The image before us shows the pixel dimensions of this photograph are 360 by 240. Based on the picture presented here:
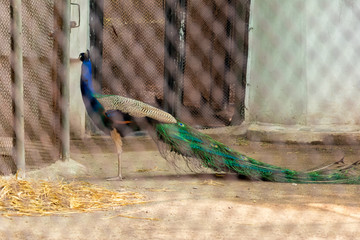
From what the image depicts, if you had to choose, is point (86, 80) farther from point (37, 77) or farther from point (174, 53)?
point (174, 53)

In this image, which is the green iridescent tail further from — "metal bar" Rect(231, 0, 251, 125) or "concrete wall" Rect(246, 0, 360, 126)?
"metal bar" Rect(231, 0, 251, 125)

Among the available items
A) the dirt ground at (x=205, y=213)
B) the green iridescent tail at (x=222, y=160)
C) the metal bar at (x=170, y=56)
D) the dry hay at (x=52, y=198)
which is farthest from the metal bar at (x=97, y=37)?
the dry hay at (x=52, y=198)

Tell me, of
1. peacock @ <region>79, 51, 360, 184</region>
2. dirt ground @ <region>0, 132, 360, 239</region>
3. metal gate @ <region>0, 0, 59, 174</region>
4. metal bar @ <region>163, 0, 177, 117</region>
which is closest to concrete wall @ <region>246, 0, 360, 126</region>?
metal bar @ <region>163, 0, 177, 117</region>

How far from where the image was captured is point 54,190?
9.77 ft

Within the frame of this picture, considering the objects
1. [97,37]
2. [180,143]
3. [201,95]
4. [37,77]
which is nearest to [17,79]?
[37,77]

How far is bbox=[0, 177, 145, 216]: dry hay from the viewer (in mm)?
2709

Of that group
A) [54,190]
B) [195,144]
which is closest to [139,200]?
[54,190]

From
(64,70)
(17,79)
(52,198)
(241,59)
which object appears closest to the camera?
(52,198)

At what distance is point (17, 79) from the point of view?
3342mm

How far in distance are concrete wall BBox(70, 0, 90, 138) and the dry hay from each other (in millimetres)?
2587

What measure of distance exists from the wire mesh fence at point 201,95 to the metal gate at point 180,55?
0.04 ft

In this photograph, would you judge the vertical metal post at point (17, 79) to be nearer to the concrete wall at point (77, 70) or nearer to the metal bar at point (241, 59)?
the concrete wall at point (77, 70)

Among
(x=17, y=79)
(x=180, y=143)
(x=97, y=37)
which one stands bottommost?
(x=180, y=143)

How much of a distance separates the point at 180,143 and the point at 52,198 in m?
1.32
